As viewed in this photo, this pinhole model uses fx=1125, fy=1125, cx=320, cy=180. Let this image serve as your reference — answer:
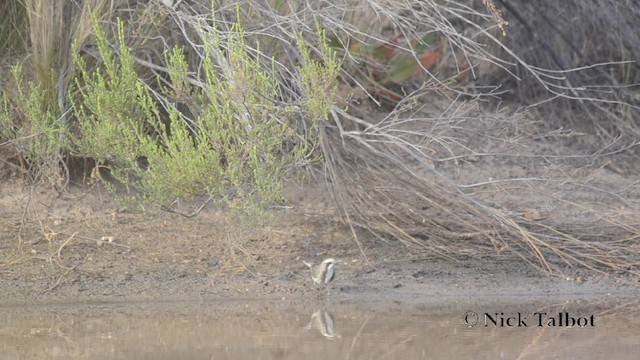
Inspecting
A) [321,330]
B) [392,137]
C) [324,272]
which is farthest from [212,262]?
[392,137]

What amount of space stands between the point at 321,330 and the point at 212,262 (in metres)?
1.45

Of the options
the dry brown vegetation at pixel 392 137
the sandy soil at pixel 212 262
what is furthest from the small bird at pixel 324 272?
the dry brown vegetation at pixel 392 137

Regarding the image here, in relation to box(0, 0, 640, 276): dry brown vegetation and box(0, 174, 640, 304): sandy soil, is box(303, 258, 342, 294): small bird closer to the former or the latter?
box(0, 174, 640, 304): sandy soil

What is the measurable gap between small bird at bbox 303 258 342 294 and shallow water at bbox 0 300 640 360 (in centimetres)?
19

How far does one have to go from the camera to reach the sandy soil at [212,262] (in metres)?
7.79

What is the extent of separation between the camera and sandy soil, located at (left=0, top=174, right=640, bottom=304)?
7785mm

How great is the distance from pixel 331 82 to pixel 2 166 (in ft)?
10.1

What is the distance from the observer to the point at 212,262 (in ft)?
26.6

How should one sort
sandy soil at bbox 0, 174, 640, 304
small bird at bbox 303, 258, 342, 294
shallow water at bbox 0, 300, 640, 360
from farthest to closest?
sandy soil at bbox 0, 174, 640, 304 → small bird at bbox 303, 258, 342, 294 → shallow water at bbox 0, 300, 640, 360

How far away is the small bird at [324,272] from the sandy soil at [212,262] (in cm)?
11

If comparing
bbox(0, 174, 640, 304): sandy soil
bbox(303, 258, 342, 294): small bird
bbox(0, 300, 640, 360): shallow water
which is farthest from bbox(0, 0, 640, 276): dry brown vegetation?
bbox(0, 300, 640, 360): shallow water

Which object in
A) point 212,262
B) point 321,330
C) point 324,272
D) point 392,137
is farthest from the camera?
point 212,262

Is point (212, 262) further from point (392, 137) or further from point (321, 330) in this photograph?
point (392, 137)

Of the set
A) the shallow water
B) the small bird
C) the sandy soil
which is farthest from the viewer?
the sandy soil
